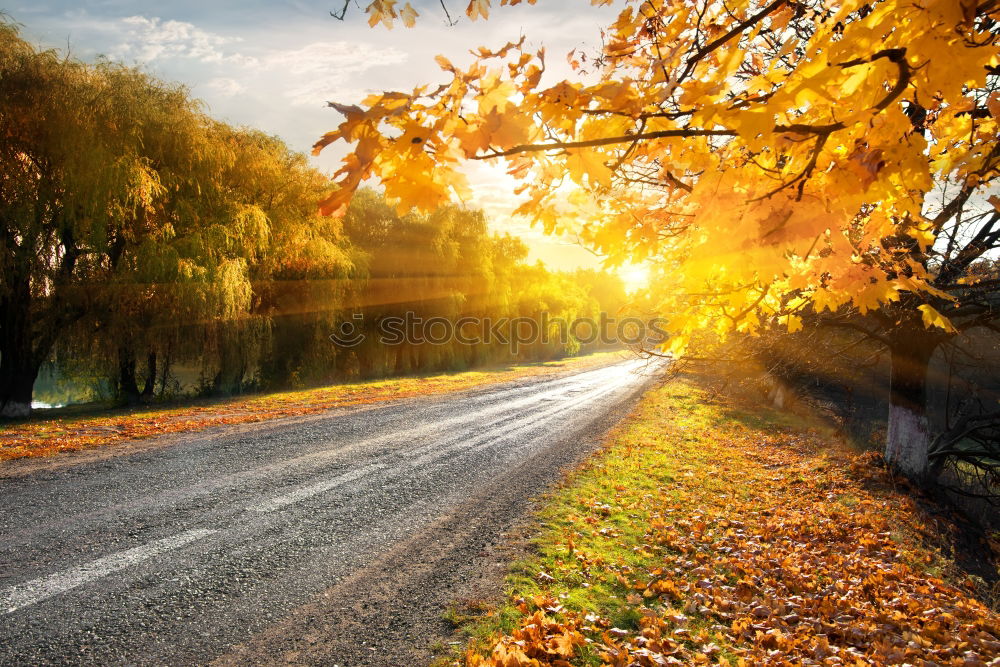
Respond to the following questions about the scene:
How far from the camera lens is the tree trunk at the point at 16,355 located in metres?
10.4

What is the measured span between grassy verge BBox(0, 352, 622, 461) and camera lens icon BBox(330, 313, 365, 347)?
7.55ft

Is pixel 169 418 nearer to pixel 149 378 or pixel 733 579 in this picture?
pixel 149 378

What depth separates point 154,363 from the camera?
521 inches

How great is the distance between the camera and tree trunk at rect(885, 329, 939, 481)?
25.0 feet

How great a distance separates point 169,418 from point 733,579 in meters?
10.9

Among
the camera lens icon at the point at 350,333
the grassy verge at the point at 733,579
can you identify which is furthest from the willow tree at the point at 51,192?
the grassy verge at the point at 733,579

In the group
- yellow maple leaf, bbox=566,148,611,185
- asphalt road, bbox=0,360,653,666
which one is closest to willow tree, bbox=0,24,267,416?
asphalt road, bbox=0,360,653,666

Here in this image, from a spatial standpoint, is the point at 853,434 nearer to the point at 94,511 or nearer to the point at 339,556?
the point at 339,556

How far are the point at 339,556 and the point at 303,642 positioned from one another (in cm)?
123

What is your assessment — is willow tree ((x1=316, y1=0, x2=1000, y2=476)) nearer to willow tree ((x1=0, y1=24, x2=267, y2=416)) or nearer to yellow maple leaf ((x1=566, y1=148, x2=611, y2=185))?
yellow maple leaf ((x1=566, y1=148, x2=611, y2=185))

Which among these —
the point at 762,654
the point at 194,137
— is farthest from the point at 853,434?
the point at 194,137

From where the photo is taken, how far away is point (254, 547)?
4.36m

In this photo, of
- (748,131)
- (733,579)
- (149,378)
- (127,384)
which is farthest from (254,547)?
(149,378)

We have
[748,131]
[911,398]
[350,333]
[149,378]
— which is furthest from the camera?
[350,333]
